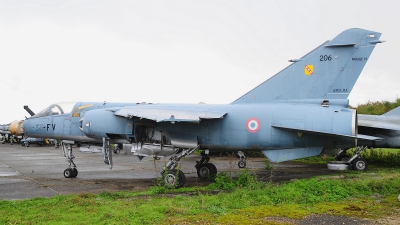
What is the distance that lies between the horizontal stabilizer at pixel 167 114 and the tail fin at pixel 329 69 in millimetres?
2422

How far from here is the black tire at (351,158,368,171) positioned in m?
16.6

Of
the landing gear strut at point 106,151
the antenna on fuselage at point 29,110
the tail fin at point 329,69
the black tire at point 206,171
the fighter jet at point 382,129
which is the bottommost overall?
the black tire at point 206,171

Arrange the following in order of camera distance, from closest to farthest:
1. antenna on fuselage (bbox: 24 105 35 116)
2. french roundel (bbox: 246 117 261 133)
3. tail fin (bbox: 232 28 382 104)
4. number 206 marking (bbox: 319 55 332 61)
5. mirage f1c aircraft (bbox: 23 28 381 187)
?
1. mirage f1c aircraft (bbox: 23 28 381 187)
2. french roundel (bbox: 246 117 261 133)
3. tail fin (bbox: 232 28 382 104)
4. number 206 marking (bbox: 319 55 332 61)
5. antenna on fuselage (bbox: 24 105 35 116)

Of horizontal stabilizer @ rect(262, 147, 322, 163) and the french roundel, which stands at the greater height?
the french roundel

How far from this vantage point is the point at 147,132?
12.8m

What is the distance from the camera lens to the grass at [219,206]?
714 cm

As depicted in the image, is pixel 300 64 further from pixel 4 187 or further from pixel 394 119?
pixel 4 187

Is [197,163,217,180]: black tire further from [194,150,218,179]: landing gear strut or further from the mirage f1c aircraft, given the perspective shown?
the mirage f1c aircraft

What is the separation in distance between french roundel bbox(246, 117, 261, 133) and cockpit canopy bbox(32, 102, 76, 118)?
7173 mm

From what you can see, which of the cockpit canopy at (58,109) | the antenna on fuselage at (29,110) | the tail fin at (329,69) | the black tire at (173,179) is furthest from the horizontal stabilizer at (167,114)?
the antenna on fuselage at (29,110)

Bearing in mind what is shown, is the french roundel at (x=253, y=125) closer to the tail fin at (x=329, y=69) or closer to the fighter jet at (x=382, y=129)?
the tail fin at (x=329, y=69)

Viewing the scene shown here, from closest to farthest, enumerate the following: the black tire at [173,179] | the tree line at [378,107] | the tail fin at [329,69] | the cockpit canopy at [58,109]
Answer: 1. the black tire at [173,179]
2. the tail fin at [329,69]
3. the cockpit canopy at [58,109]
4. the tree line at [378,107]

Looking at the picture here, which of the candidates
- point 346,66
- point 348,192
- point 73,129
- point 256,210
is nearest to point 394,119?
point 346,66

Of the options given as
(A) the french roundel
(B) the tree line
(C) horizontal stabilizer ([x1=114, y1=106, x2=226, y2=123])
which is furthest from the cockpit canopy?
(B) the tree line
